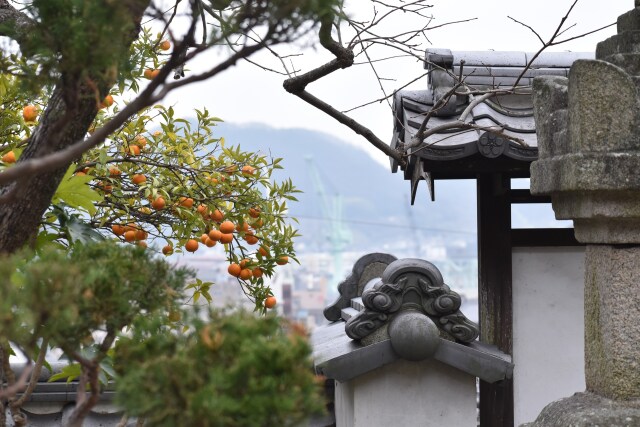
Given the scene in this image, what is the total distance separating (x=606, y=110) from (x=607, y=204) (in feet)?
0.92

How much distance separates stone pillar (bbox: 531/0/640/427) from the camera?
2.65 m

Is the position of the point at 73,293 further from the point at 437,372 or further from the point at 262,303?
the point at 437,372

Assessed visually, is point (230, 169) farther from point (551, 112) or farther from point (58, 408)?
point (58, 408)

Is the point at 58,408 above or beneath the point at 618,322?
beneath

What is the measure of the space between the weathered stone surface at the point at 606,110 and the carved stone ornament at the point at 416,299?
1.57 m

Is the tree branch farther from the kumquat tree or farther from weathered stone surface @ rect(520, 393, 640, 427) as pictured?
weathered stone surface @ rect(520, 393, 640, 427)

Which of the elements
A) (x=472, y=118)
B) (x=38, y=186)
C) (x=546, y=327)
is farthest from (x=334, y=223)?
(x=38, y=186)

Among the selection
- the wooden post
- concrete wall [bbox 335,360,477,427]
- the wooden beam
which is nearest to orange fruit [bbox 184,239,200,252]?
concrete wall [bbox 335,360,477,427]

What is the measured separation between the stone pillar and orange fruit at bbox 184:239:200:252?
1752 mm

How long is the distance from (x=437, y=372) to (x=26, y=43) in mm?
3088

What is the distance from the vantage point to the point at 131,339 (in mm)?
1801

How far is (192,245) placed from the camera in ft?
13.3

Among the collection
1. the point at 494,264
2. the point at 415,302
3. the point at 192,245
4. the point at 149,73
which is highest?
the point at 149,73

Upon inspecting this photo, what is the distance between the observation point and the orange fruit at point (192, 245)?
159 inches
